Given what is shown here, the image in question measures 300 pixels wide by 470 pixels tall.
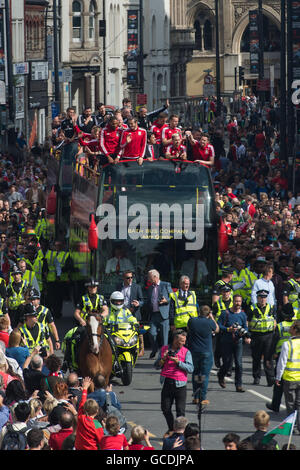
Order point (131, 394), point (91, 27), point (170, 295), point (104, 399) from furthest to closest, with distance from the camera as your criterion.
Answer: point (91, 27) → point (170, 295) → point (131, 394) → point (104, 399)

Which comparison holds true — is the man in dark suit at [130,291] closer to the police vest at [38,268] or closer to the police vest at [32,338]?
the police vest at [38,268]

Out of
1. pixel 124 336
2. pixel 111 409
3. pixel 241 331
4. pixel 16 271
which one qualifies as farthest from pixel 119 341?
pixel 111 409

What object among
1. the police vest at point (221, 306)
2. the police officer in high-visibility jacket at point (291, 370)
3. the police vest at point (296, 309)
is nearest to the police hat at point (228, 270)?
the police vest at point (221, 306)

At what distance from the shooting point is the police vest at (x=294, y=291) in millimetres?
21384

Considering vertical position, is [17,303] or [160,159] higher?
[160,159]

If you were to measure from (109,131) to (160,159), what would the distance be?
123cm

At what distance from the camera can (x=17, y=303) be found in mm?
22938

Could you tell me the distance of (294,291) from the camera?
21.7 m

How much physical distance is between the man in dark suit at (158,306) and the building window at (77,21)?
5733 centimetres
